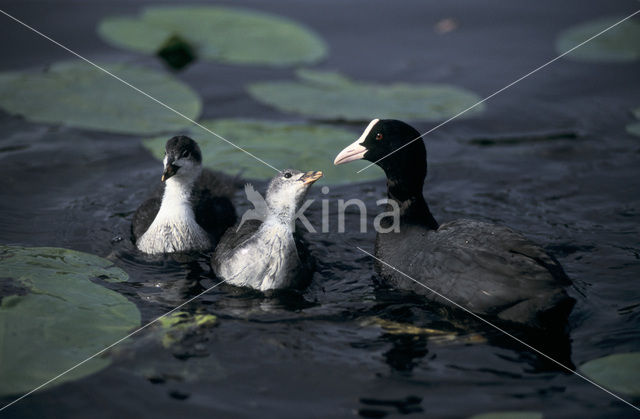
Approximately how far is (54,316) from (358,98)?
538cm

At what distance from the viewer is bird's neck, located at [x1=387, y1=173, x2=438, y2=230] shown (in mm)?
6910

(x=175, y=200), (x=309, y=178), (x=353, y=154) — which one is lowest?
(x=175, y=200)

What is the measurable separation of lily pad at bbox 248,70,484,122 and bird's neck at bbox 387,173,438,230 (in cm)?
251

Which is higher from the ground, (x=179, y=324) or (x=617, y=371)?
(x=179, y=324)

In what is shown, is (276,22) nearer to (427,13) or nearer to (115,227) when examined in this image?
(427,13)

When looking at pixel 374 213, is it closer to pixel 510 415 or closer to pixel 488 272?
pixel 488 272

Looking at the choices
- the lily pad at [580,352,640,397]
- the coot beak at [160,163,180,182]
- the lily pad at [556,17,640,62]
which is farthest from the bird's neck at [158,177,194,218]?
the lily pad at [556,17,640,62]

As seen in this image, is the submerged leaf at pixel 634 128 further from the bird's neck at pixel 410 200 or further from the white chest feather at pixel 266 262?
the white chest feather at pixel 266 262

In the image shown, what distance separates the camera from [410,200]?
6.94 meters

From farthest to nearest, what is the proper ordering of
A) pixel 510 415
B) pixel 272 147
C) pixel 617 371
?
1. pixel 272 147
2. pixel 617 371
3. pixel 510 415

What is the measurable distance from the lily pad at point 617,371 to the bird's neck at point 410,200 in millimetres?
2011

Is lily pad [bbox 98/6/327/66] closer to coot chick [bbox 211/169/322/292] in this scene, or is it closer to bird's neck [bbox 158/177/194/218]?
bird's neck [bbox 158/177/194/218]

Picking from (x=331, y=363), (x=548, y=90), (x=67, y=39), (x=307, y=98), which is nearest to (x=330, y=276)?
(x=331, y=363)

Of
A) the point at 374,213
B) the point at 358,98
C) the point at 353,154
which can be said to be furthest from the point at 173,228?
the point at 358,98
